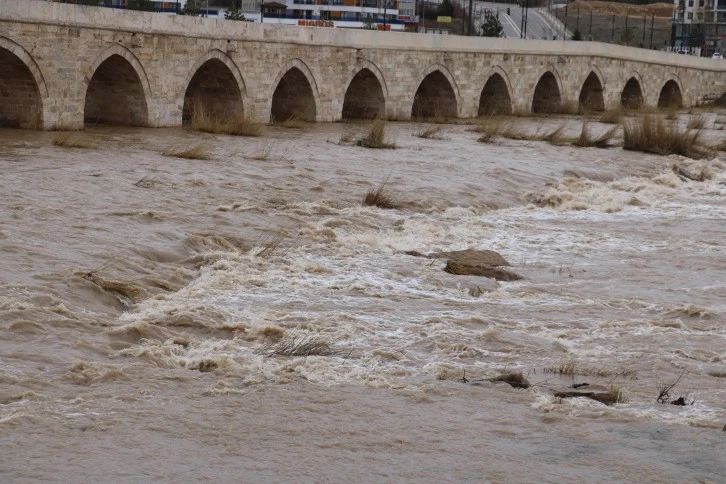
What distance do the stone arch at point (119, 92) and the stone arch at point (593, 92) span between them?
19.5m

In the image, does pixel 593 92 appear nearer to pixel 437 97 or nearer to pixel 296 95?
pixel 437 97

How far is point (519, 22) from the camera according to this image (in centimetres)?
7650

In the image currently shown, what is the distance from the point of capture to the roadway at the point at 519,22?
7106 cm

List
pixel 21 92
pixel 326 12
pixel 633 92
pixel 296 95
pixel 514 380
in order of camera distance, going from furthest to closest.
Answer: pixel 326 12
pixel 633 92
pixel 296 95
pixel 21 92
pixel 514 380

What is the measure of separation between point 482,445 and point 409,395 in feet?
2.72

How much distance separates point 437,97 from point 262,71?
812 cm

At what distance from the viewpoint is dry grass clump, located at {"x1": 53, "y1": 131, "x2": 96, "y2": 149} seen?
16.1m

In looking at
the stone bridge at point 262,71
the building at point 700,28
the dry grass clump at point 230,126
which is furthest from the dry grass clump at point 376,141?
the building at point 700,28

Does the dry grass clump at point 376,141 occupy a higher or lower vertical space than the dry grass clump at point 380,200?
higher

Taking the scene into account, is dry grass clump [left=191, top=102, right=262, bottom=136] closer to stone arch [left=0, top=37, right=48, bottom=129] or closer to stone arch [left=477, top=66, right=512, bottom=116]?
stone arch [left=0, top=37, right=48, bottom=129]

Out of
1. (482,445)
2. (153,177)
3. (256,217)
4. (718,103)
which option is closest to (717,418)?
(482,445)

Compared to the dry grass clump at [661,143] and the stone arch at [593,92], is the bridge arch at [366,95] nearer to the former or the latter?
the dry grass clump at [661,143]

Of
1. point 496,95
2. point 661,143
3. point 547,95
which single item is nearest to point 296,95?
point 661,143

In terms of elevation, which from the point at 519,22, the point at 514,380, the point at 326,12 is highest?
the point at 519,22
